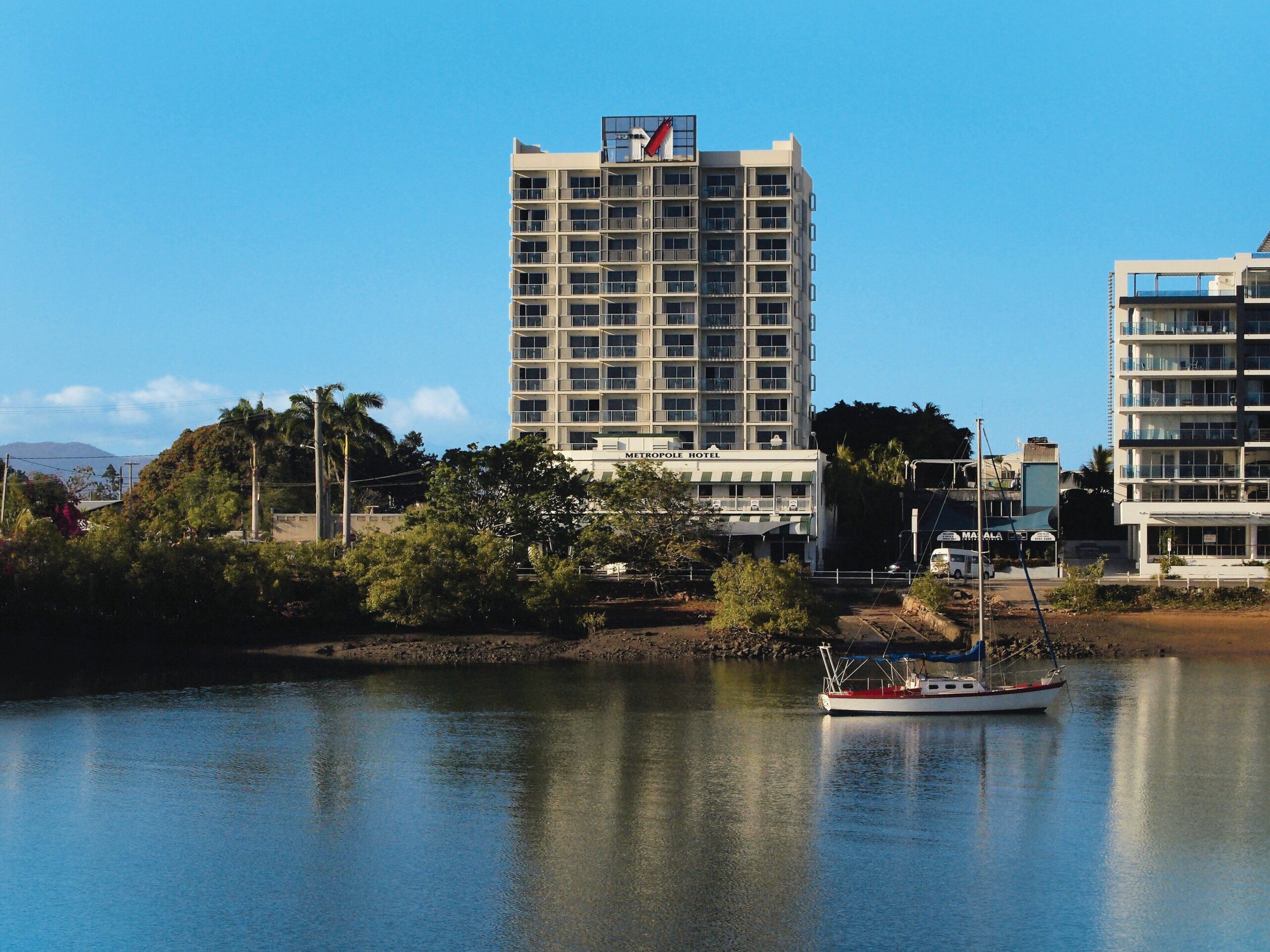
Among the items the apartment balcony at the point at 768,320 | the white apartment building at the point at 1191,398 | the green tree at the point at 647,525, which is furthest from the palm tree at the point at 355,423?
the white apartment building at the point at 1191,398

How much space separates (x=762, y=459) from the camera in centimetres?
10106

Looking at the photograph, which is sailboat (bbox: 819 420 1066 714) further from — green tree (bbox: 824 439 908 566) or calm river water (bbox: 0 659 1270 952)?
green tree (bbox: 824 439 908 566)

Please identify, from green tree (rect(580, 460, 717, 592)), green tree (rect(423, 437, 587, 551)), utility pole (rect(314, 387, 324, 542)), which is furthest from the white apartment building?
utility pole (rect(314, 387, 324, 542))

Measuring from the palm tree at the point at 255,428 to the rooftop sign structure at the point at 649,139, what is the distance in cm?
3826

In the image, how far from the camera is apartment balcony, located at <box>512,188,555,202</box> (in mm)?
121438

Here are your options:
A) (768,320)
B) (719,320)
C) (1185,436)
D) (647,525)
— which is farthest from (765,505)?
(1185,436)

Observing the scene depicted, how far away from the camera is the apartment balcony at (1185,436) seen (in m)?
99.6

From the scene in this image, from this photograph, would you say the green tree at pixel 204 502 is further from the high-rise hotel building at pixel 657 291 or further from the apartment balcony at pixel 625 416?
the apartment balcony at pixel 625 416

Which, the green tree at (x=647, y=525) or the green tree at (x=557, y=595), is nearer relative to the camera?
the green tree at (x=557, y=595)

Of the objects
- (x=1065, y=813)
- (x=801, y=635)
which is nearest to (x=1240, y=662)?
(x=801, y=635)

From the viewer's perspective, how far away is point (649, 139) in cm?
11988

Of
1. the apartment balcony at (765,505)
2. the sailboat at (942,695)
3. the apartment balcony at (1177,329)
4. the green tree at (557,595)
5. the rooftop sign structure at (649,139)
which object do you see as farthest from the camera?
the rooftop sign structure at (649,139)

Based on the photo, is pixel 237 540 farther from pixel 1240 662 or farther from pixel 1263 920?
pixel 1263 920

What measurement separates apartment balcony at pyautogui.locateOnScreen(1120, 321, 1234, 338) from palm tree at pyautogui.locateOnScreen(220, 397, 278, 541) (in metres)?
67.5
